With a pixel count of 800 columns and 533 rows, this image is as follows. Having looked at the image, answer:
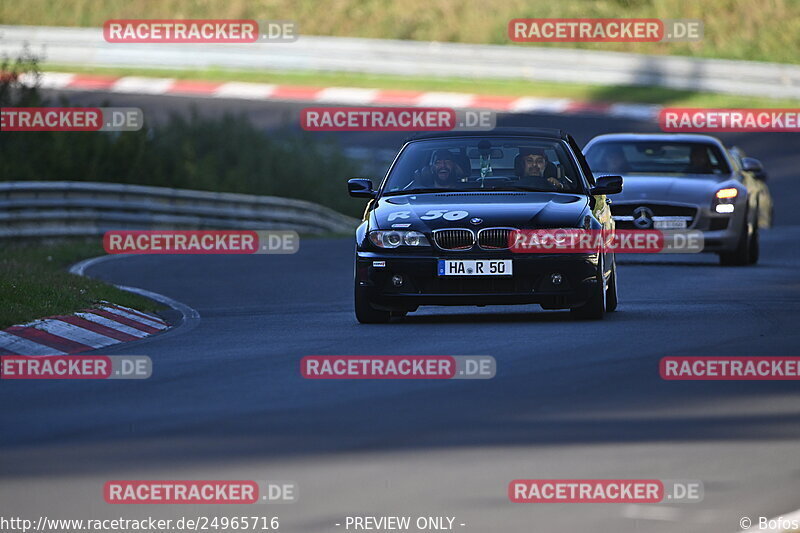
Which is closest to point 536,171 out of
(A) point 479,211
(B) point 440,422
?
(A) point 479,211

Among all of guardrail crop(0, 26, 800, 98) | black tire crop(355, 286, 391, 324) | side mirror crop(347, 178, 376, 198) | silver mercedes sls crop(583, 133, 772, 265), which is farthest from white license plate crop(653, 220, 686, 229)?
guardrail crop(0, 26, 800, 98)

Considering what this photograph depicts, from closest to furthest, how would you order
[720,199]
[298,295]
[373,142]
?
[298,295], [720,199], [373,142]

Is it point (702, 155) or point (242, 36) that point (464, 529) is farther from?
point (242, 36)

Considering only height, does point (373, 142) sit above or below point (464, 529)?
above

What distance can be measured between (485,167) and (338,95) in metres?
25.8

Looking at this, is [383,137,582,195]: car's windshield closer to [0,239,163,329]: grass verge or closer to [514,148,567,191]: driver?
[514,148,567,191]: driver

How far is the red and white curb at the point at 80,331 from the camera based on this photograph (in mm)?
11060

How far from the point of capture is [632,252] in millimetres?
19656

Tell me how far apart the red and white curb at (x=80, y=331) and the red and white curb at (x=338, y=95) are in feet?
78.4

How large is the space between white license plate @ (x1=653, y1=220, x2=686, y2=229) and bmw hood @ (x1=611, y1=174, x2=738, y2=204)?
22cm

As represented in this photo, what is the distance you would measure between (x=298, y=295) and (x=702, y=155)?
6.06 meters

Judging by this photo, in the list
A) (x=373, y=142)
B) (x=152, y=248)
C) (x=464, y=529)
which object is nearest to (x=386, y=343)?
(x=464, y=529)

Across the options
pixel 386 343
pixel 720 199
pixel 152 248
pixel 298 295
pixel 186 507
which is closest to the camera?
pixel 186 507

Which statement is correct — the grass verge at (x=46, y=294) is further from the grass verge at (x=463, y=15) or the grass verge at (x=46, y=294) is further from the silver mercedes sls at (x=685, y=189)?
the grass verge at (x=463, y=15)
